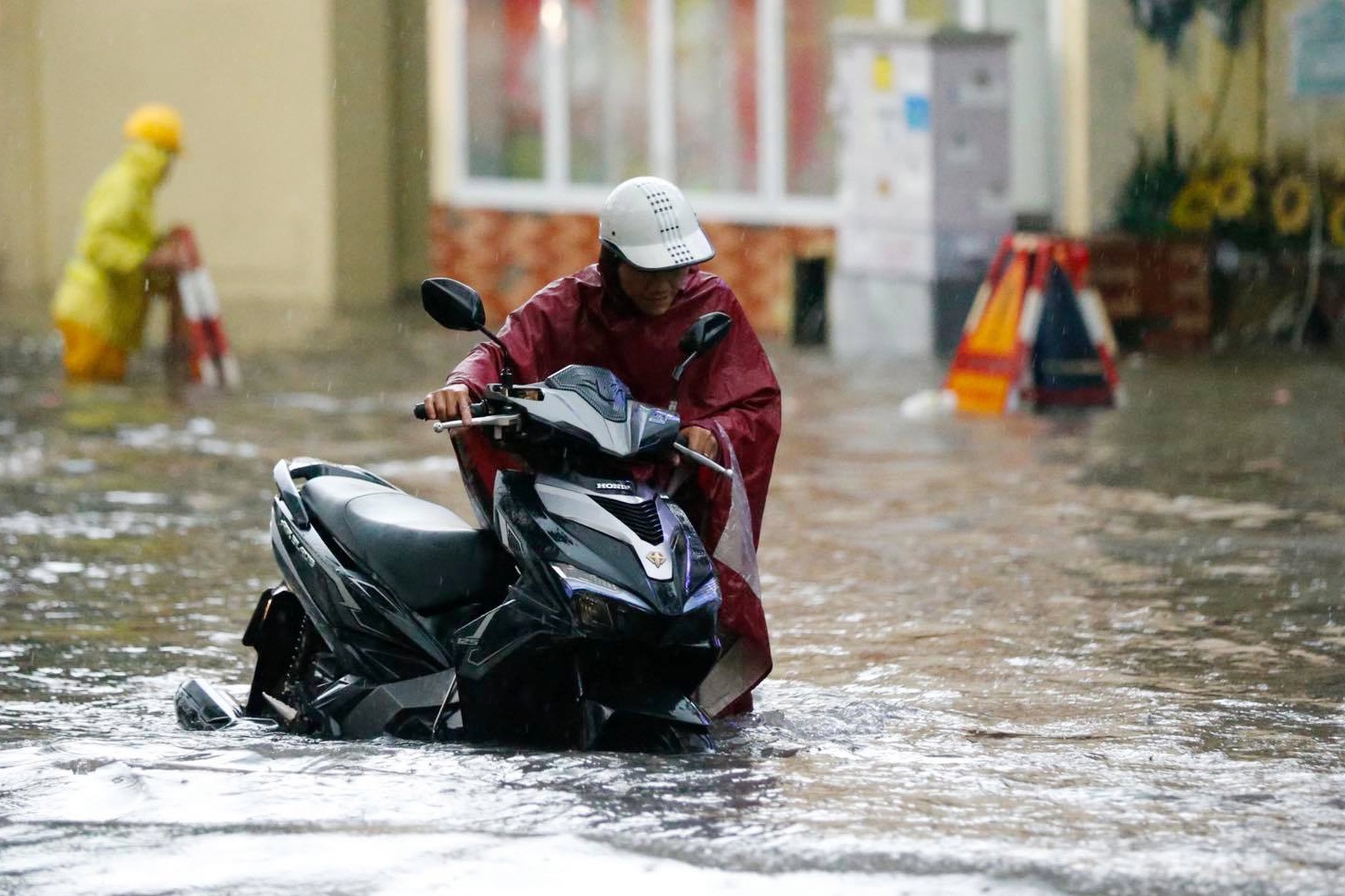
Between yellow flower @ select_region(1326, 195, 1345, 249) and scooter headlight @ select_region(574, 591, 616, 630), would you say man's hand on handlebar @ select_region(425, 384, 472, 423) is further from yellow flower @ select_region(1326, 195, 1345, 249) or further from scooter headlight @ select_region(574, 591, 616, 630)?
yellow flower @ select_region(1326, 195, 1345, 249)

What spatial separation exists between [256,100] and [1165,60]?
34.4 feet

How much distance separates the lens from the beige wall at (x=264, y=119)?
23.9 meters

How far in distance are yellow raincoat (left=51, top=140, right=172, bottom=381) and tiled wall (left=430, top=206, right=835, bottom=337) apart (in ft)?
17.1

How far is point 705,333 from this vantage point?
5.50 meters

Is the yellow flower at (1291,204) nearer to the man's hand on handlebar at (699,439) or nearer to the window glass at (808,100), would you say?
the window glass at (808,100)

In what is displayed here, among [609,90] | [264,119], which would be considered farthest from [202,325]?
[264,119]

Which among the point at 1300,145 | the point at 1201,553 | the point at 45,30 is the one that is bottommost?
the point at 1201,553

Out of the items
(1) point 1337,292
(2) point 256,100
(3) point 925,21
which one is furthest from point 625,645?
(2) point 256,100

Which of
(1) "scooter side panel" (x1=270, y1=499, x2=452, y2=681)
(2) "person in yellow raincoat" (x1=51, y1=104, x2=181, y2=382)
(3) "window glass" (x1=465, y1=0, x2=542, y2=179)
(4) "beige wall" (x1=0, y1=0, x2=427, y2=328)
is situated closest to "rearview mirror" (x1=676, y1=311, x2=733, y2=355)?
(1) "scooter side panel" (x1=270, y1=499, x2=452, y2=681)

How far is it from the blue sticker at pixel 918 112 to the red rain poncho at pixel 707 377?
37.9 ft

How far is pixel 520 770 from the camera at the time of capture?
541 cm

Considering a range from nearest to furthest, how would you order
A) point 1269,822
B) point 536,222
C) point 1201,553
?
point 1269,822 < point 1201,553 < point 536,222

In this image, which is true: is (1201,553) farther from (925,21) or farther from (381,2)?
(381,2)

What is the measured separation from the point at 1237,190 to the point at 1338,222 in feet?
2.47
